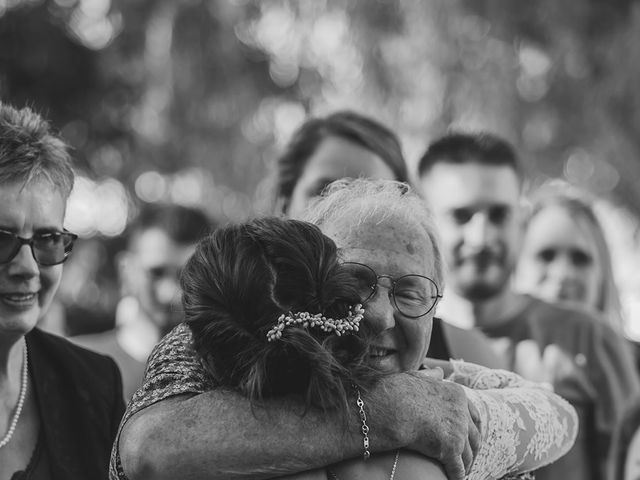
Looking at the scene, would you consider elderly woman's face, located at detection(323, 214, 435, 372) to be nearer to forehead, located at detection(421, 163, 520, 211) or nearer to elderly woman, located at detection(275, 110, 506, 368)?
elderly woman, located at detection(275, 110, 506, 368)

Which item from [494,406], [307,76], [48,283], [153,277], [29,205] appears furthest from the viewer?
[307,76]

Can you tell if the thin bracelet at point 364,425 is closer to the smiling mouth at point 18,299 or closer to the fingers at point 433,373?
the fingers at point 433,373

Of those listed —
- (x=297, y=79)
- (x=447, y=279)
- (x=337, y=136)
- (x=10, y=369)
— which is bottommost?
(x=10, y=369)

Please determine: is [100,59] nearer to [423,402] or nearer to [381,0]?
[381,0]

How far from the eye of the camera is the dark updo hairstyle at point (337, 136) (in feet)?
13.1

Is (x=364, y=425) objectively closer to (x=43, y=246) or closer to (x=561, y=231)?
(x=43, y=246)

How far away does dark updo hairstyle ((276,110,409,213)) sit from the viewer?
13.1 feet

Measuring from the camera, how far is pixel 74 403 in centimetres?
331

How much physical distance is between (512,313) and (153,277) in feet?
6.84

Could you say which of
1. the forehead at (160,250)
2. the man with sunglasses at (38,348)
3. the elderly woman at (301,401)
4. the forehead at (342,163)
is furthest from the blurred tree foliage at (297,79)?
the elderly woman at (301,401)

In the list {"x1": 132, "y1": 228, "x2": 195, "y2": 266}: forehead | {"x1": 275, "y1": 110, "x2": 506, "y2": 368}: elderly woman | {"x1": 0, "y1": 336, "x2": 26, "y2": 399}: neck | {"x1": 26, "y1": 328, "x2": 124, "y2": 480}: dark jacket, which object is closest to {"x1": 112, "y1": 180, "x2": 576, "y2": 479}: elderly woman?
{"x1": 26, "y1": 328, "x2": 124, "y2": 480}: dark jacket

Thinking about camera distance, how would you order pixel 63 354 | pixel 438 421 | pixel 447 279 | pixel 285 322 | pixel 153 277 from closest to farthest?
pixel 285 322
pixel 438 421
pixel 447 279
pixel 63 354
pixel 153 277

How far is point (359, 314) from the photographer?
2.29 m

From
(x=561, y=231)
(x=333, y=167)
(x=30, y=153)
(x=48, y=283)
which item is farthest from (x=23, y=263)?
(x=561, y=231)
